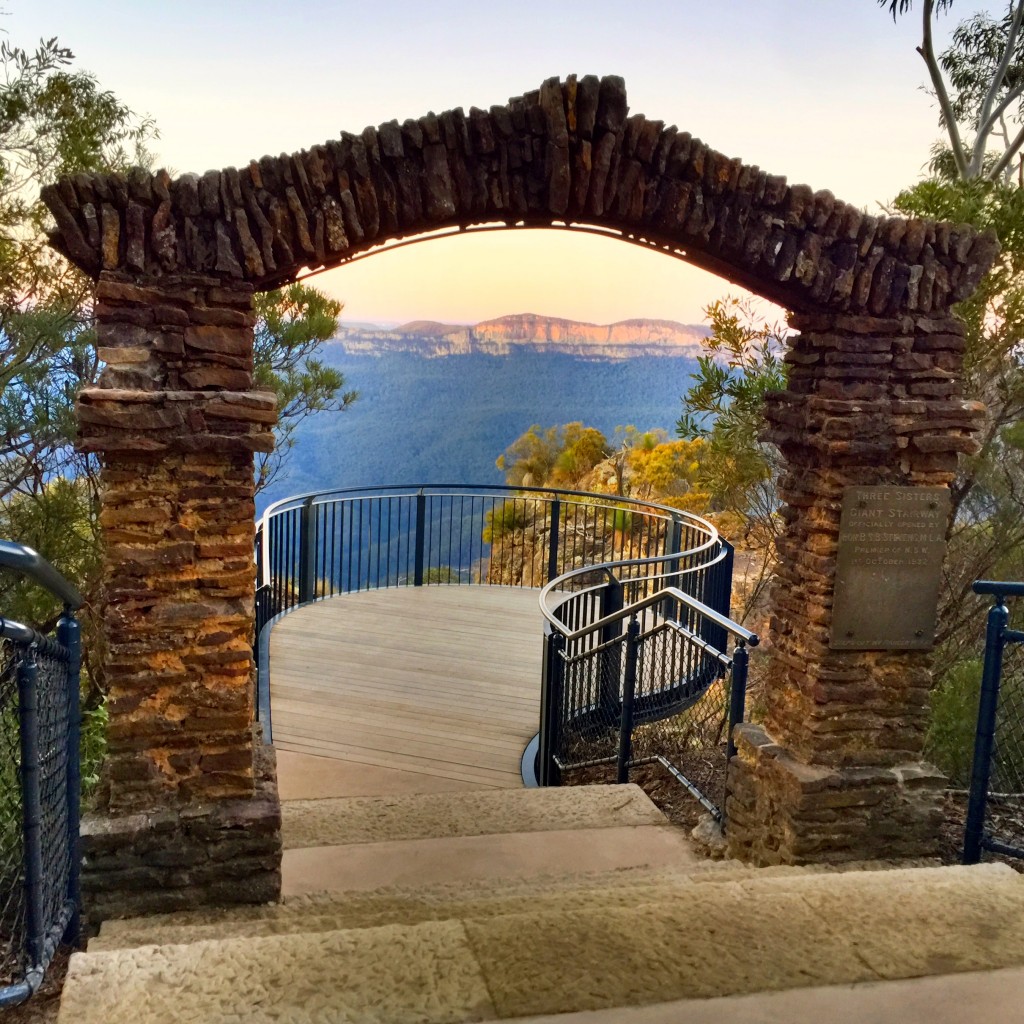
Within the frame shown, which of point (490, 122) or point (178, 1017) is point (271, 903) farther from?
point (490, 122)

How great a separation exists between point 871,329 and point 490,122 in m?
1.72

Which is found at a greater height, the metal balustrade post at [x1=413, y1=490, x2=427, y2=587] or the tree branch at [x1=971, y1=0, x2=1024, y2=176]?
the tree branch at [x1=971, y1=0, x2=1024, y2=176]

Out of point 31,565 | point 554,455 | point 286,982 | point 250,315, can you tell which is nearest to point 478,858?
point 286,982

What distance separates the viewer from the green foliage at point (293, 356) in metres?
10.3

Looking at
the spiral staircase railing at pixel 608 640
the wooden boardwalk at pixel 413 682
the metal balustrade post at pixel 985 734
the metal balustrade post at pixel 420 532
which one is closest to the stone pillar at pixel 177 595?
the spiral staircase railing at pixel 608 640

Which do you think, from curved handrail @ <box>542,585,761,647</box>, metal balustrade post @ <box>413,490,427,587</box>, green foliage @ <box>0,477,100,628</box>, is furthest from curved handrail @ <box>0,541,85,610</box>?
metal balustrade post @ <box>413,490,427,587</box>

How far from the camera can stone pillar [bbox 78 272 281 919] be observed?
9.95ft

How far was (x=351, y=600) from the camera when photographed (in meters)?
9.02

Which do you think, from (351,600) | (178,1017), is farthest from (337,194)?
(351,600)

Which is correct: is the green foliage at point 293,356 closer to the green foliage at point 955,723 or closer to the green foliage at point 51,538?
the green foliage at point 51,538

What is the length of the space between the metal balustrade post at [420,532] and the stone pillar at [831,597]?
573 centimetres

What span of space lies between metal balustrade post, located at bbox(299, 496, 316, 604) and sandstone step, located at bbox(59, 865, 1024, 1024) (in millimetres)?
6605

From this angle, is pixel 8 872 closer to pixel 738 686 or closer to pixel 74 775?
pixel 74 775

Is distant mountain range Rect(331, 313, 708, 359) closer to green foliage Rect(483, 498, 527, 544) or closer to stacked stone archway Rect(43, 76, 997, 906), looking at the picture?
green foliage Rect(483, 498, 527, 544)
